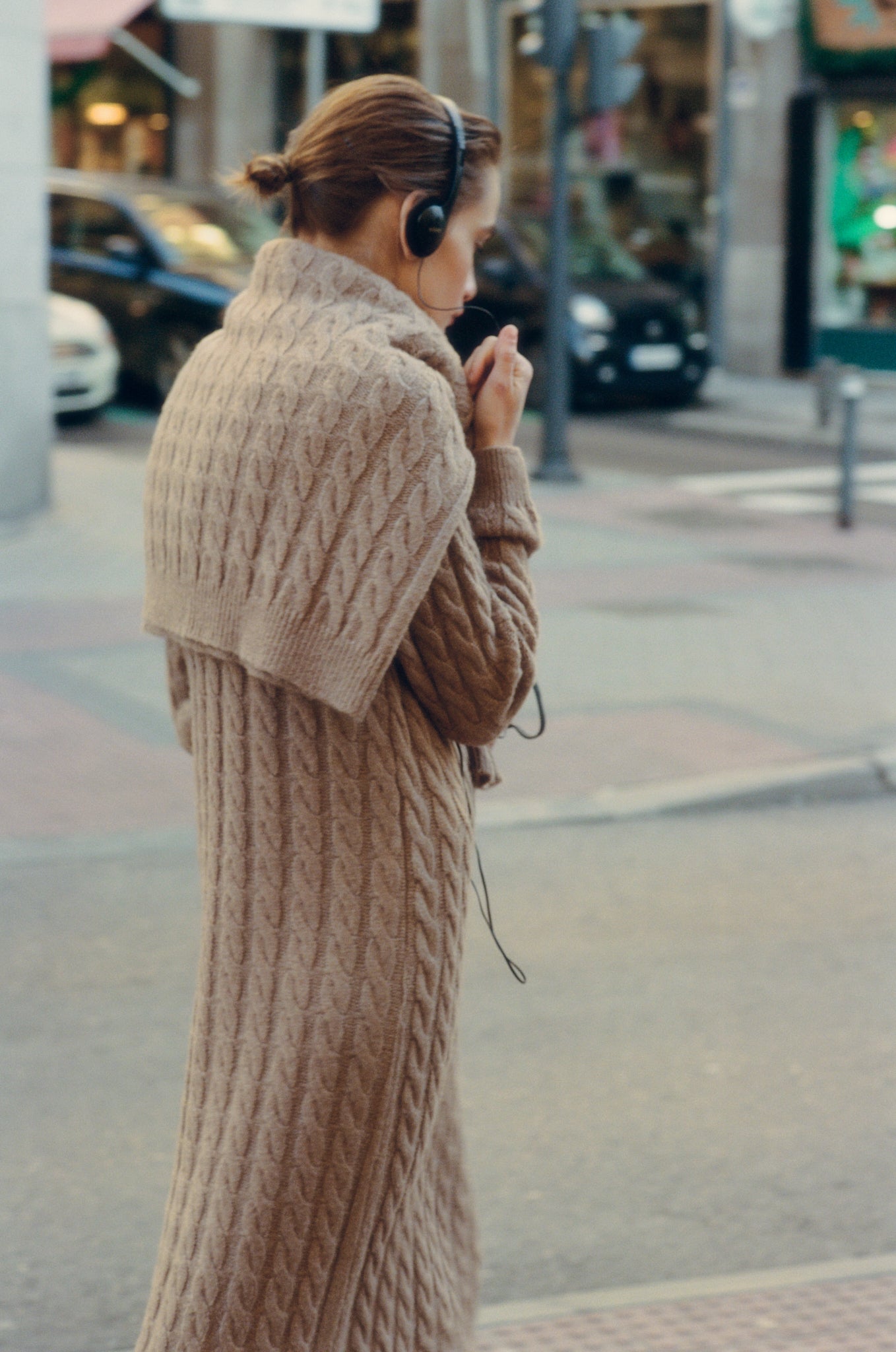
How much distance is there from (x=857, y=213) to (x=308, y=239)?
20.2 meters

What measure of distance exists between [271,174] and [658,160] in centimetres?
2203

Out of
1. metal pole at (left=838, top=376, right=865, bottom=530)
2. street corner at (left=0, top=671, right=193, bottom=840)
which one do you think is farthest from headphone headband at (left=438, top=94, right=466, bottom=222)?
metal pole at (left=838, top=376, right=865, bottom=530)

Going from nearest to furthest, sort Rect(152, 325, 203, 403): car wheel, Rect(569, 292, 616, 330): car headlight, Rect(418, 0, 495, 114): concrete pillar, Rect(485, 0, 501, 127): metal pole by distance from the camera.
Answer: Rect(152, 325, 203, 403): car wheel, Rect(569, 292, 616, 330): car headlight, Rect(485, 0, 501, 127): metal pole, Rect(418, 0, 495, 114): concrete pillar

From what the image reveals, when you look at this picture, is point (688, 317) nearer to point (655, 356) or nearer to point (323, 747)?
point (655, 356)

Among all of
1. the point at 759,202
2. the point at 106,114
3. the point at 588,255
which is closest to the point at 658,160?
the point at 759,202

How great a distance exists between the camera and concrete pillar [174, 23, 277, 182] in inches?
1085

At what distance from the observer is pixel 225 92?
27641 millimetres

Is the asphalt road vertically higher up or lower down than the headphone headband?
lower down

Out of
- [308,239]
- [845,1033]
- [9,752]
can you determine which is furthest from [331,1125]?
[9,752]

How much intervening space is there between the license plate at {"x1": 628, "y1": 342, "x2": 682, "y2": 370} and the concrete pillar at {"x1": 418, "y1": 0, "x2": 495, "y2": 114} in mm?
7831

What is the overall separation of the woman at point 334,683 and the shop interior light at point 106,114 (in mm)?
28327

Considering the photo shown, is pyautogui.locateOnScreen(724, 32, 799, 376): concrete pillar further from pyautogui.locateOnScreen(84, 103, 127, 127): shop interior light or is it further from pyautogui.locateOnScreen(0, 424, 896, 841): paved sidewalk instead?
pyautogui.locateOnScreen(84, 103, 127, 127): shop interior light

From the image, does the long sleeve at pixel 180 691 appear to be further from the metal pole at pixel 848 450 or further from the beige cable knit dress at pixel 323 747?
the metal pole at pixel 848 450

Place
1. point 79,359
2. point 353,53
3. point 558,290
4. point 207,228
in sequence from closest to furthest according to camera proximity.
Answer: point 558,290 → point 79,359 → point 207,228 → point 353,53
